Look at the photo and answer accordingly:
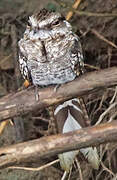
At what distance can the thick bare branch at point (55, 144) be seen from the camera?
4.50ft

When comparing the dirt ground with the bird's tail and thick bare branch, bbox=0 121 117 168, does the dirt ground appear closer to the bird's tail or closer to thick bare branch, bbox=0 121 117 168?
the bird's tail

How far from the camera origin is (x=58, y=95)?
5.19 feet

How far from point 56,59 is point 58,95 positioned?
1.27 feet

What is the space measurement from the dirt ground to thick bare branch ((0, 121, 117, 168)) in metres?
1.14

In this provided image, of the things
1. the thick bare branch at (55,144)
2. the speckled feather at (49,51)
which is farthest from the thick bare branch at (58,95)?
the speckled feather at (49,51)

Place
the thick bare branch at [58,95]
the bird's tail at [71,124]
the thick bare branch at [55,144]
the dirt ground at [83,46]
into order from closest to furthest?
the thick bare branch at [55,144] < the thick bare branch at [58,95] < the bird's tail at [71,124] < the dirt ground at [83,46]

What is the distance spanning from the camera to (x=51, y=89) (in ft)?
5.31

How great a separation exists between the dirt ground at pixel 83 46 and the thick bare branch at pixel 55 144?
3.73 feet

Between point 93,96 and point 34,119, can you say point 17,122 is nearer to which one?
point 34,119

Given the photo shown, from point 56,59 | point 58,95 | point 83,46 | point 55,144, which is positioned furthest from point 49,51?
point 83,46

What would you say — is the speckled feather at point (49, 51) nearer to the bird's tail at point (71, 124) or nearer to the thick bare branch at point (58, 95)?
the bird's tail at point (71, 124)

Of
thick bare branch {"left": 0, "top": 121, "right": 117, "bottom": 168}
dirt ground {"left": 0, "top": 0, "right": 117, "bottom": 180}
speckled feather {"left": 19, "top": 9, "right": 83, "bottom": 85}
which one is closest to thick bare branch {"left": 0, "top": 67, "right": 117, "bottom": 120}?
thick bare branch {"left": 0, "top": 121, "right": 117, "bottom": 168}

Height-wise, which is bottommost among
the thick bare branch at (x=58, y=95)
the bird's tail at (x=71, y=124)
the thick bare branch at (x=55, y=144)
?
the bird's tail at (x=71, y=124)

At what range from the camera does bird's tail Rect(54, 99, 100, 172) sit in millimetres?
1758
